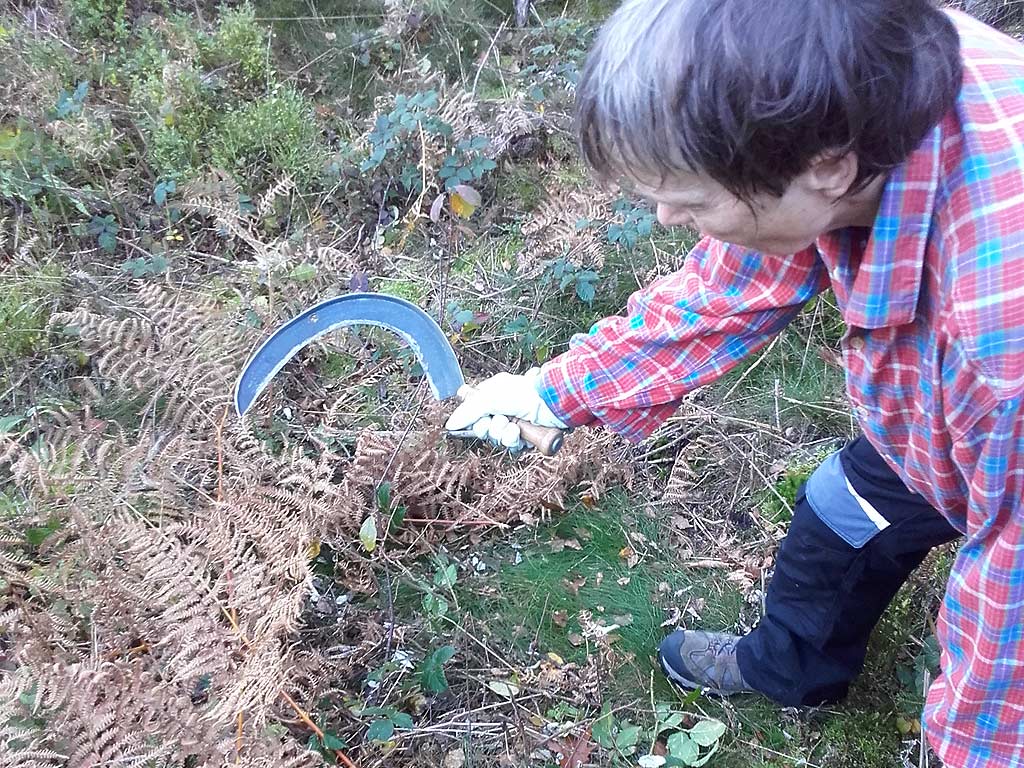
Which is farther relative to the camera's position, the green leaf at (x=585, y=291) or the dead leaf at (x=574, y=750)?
the green leaf at (x=585, y=291)

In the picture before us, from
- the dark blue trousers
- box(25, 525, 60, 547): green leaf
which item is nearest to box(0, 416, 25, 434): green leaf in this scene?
box(25, 525, 60, 547): green leaf

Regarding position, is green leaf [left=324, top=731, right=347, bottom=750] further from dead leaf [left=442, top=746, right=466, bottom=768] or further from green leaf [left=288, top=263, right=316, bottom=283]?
green leaf [left=288, top=263, right=316, bottom=283]

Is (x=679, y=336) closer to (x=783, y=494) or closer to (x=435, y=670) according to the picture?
(x=435, y=670)

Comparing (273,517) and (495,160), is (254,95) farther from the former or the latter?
(273,517)

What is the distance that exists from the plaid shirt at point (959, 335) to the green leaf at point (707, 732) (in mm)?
835

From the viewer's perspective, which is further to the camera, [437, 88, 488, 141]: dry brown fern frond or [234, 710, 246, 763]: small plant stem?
[437, 88, 488, 141]: dry brown fern frond

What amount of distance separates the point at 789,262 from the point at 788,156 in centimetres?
45

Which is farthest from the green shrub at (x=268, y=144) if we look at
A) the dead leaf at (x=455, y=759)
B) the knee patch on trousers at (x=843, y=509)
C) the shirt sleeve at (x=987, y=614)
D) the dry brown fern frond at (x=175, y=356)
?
the shirt sleeve at (x=987, y=614)

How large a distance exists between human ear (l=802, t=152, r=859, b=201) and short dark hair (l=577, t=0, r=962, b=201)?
0.04 ft

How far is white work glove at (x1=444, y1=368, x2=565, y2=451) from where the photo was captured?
1.87 m

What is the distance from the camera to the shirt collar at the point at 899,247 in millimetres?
1093

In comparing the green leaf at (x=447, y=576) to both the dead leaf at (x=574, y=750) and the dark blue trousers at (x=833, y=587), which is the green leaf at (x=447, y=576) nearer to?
the dead leaf at (x=574, y=750)

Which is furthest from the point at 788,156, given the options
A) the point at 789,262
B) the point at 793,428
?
the point at 793,428

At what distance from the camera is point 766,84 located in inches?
37.9
